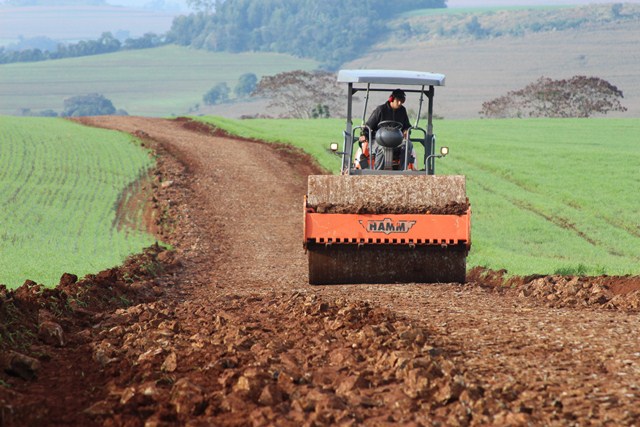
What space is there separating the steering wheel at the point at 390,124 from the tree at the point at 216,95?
170 metres

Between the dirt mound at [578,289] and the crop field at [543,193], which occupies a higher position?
the dirt mound at [578,289]

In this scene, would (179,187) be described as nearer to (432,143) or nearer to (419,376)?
(432,143)

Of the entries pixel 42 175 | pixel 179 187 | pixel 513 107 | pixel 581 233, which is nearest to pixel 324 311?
pixel 581 233

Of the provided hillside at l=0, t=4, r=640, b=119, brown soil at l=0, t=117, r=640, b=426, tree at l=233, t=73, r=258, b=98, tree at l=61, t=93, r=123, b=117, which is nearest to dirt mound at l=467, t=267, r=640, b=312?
brown soil at l=0, t=117, r=640, b=426

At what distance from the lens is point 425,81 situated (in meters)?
14.2

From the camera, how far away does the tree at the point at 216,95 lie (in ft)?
598

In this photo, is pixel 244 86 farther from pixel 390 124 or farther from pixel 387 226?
pixel 387 226

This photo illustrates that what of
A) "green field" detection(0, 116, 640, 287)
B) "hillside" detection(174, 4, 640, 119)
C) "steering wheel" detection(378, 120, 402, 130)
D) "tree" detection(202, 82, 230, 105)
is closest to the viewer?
"steering wheel" detection(378, 120, 402, 130)

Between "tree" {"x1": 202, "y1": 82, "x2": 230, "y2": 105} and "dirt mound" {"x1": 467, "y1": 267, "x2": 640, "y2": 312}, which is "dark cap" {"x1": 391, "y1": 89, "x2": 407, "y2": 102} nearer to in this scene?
"dirt mound" {"x1": 467, "y1": 267, "x2": 640, "y2": 312}

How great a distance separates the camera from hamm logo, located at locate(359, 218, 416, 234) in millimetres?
13391

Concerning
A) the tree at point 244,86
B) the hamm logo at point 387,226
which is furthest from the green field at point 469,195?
the tree at point 244,86

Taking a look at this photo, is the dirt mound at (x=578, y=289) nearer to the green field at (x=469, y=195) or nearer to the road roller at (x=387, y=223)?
the green field at (x=469, y=195)

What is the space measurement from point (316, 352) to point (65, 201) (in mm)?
20626

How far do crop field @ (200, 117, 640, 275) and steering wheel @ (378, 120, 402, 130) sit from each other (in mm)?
3241
